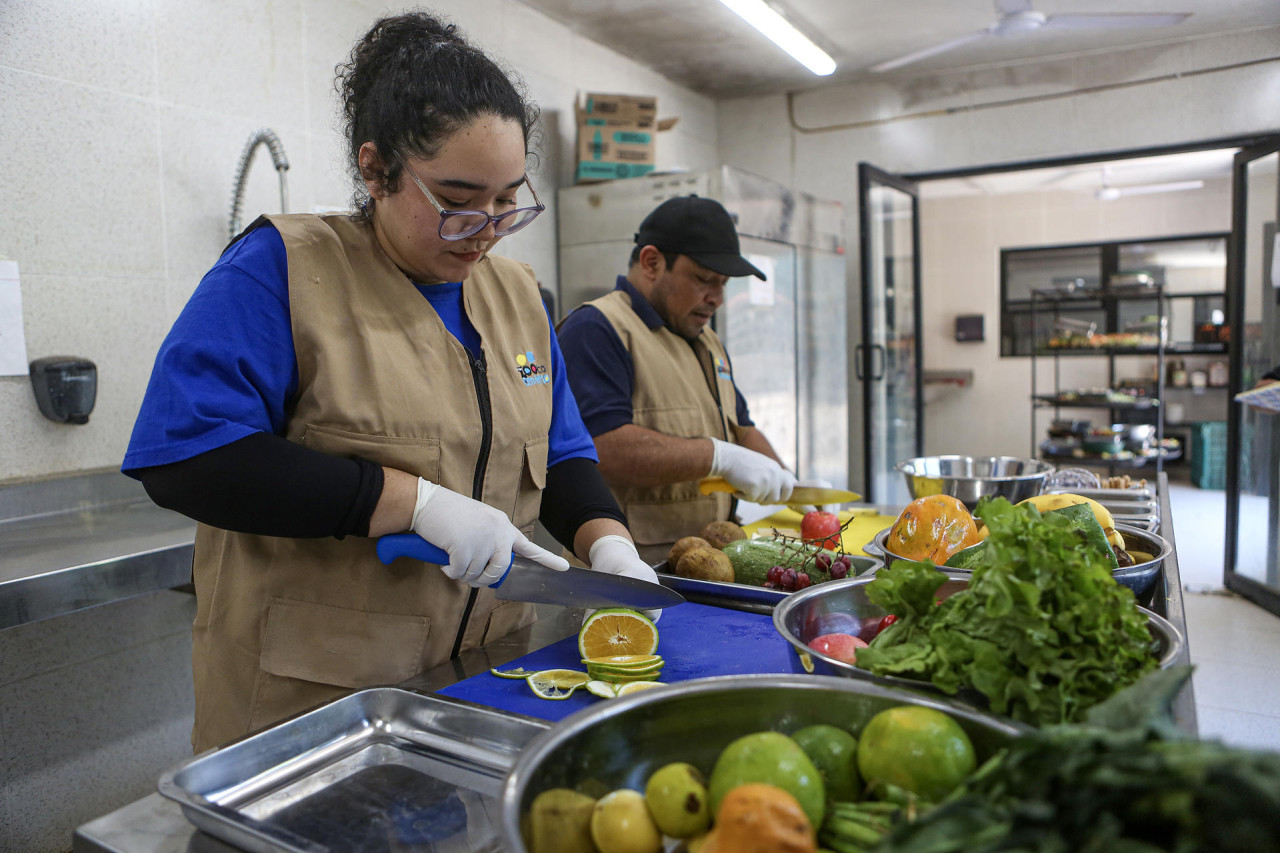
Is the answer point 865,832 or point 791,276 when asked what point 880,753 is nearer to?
point 865,832

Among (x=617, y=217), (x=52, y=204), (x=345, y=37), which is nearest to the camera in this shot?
(x=52, y=204)

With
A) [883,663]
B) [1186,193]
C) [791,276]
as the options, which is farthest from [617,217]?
[1186,193]

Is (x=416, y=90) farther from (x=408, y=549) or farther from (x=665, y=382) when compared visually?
(x=665, y=382)

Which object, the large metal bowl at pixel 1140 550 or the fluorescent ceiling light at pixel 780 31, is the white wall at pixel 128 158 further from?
the large metal bowl at pixel 1140 550

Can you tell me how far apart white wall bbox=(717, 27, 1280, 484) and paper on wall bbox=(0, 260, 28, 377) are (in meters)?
4.85

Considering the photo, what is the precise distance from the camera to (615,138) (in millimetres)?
4492

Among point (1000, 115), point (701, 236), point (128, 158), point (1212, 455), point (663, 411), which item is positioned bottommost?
point (1212, 455)

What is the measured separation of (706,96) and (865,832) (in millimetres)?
6086

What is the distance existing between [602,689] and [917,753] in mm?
523

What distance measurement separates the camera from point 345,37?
11.1 ft

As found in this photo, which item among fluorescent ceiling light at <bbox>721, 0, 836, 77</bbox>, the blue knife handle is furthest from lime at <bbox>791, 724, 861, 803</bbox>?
fluorescent ceiling light at <bbox>721, 0, 836, 77</bbox>

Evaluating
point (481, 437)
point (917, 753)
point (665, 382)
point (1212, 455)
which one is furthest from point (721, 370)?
point (1212, 455)

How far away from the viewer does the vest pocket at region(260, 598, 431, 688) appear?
1.29 metres

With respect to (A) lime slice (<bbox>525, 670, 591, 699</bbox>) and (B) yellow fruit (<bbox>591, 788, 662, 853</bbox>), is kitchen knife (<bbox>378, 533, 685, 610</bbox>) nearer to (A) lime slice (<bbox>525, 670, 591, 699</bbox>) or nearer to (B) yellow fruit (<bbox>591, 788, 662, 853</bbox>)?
(A) lime slice (<bbox>525, 670, 591, 699</bbox>)
